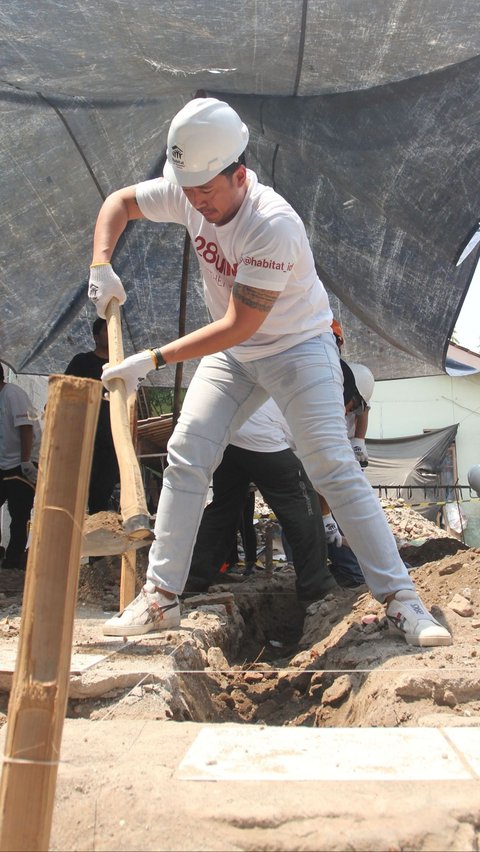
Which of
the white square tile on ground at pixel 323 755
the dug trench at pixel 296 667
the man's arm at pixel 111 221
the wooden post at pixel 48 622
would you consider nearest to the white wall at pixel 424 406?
the dug trench at pixel 296 667

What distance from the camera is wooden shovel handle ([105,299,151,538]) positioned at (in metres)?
2.45

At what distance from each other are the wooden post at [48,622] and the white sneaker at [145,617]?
1.73m

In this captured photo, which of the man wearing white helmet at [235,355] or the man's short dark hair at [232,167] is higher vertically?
the man's short dark hair at [232,167]

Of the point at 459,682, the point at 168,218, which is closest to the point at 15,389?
the point at 168,218

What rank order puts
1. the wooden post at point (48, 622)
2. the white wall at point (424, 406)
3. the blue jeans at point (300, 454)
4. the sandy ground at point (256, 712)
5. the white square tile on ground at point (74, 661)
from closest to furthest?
1. the wooden post at point (48, 622)
2. the sandy ground at point (256, 712)
3. the white square tile on ground at point (74, 661)
4. the blue jeans at point (300, 454)
5. the white wall at point (424, 406)

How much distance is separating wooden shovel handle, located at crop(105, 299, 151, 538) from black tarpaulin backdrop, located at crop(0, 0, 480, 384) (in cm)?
220

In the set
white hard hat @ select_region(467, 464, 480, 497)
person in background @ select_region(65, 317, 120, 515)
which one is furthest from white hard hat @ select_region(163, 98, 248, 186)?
white hard hat @ select_region(467, 464, 480, 497)

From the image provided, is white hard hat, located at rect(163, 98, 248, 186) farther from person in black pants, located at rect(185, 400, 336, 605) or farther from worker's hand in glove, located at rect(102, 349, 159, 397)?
person in black pants, located at rect(185, 400, 336, 605)

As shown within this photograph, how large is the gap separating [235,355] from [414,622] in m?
1.28

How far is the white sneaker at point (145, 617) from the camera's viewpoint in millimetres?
3027

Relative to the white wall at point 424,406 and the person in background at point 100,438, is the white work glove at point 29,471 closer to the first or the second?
the person in background at point 100,438

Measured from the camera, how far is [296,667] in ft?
10.5

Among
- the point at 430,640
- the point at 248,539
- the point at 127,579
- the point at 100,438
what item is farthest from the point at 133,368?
the point at 248,539

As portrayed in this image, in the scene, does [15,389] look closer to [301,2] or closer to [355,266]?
[355,266]
